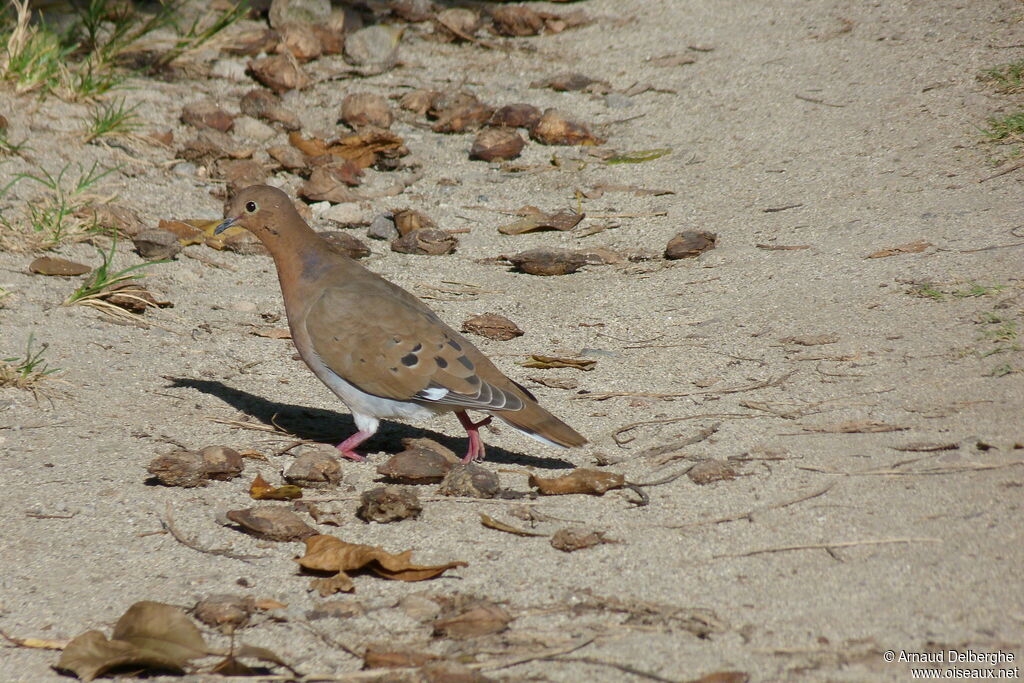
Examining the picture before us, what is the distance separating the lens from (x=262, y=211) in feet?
14.1

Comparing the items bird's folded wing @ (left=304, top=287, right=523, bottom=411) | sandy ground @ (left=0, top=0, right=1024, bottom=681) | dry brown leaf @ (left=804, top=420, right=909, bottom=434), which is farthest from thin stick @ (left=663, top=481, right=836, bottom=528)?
bird's folded wing @ (left=304, top=287, right=523, bottom=411)

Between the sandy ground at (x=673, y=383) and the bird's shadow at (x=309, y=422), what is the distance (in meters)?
0.02

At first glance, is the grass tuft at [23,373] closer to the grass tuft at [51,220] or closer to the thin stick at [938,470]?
the grass tuft at [51,220]

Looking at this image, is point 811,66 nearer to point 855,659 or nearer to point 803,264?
point 803,264

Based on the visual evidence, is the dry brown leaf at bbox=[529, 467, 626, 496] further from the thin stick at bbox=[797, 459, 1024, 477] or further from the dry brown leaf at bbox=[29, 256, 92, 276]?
the dry brown leaf at bbox=[29, 256, 92, 276]

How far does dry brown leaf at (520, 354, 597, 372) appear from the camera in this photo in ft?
14.8

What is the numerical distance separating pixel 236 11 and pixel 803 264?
4887 millimetres

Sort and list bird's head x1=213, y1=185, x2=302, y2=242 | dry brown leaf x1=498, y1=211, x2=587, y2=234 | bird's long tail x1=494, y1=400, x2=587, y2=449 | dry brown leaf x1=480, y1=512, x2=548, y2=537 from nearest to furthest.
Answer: dry brown leaf x1=480, y1=512, x2=548, y2=537
bird's long tail x1=494, y1=400, x2=587, y2=449
bird's head x1=213, y1=185, x2=302, y2=242
dry brown leaf x1=498, y1=211, x2=587, y2=234

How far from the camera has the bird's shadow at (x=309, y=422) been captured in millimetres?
4184

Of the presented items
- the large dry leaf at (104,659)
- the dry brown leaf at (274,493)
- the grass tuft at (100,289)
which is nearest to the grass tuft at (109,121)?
the grass tuft at (100,289)

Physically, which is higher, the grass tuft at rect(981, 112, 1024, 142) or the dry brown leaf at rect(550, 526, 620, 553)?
the grass tuft at rect(981, 112, 1024, 142)

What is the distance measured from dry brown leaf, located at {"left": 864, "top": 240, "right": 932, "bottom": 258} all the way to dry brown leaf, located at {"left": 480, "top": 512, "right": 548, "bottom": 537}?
242cm

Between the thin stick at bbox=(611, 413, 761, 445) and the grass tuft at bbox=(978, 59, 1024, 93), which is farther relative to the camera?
the grass tuft at bbox=(978, 59, 1024, 93)

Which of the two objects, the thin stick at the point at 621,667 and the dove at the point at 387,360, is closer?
the thin stick at the point at 621,667
